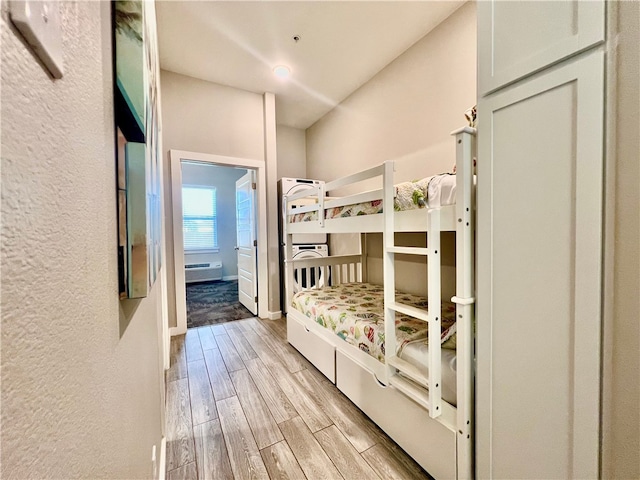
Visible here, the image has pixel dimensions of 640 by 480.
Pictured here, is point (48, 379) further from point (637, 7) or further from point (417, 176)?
point (417, 176)

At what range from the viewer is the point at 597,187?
0.73m

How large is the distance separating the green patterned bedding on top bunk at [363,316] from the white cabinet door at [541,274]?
0.41m

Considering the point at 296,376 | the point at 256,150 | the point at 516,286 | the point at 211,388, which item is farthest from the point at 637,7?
the point at 256,150

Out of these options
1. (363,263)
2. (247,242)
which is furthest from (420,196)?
(247,242)

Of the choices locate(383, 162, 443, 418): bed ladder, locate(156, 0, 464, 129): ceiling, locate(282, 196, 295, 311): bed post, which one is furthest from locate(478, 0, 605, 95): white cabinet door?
locate(282, 196, 295, 311): bed post

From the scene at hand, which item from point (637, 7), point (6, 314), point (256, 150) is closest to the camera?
point (6, 314)

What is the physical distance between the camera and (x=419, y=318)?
1.27 meters

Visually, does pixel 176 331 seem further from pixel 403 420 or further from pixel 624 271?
pixel 624 271

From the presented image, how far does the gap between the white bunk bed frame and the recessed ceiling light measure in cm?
165

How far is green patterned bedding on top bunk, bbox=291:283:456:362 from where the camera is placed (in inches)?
61.4

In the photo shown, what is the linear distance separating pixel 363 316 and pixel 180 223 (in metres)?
2.30

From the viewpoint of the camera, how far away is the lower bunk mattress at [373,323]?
1.33 metres

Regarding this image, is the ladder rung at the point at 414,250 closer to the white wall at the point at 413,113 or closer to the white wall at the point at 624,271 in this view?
the white wall at the point at 624,271

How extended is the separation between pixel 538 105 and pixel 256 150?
9.96 feet
